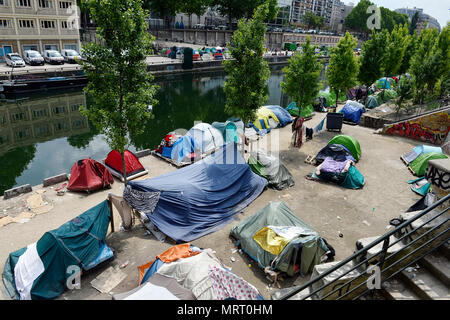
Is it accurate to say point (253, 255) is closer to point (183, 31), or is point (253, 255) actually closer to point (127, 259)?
point (127, 259)

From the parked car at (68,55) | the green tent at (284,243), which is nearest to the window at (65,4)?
the parked car at (68,55)

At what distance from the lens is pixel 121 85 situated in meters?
12.1

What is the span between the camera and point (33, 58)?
137 feet

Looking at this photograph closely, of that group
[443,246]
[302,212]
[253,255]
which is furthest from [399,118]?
[443,246]

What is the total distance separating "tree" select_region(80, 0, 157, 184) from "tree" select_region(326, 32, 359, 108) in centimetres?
1949

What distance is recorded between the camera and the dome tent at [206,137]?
62.2 feet

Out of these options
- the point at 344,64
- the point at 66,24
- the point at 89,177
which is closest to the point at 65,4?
the point at 66,24

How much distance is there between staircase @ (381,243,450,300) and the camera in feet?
14.3

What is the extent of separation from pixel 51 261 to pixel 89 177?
6.48m

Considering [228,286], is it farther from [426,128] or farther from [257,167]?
[426,128]

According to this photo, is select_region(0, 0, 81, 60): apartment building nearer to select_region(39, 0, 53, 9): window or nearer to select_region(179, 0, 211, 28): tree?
select_region(39, 0, 53, 9): window

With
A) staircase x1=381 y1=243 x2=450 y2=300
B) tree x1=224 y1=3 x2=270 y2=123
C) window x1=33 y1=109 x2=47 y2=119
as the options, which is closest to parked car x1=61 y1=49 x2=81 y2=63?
window x1=33 y1=109 x2=47 y2=119
